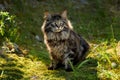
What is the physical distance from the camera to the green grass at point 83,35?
22.4ft

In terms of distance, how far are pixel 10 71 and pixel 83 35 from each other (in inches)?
179

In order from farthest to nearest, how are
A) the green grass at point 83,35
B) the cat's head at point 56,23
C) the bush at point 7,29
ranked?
the bush at point 7,29 < the cat's head at point 56,23 < the green grass at point 83,35

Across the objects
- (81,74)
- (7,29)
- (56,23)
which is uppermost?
(7,29)

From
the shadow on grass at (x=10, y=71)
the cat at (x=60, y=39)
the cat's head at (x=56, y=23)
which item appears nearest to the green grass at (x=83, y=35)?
A: the shadow on grass at (x=10, y=71)

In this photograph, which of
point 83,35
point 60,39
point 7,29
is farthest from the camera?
point 83,35

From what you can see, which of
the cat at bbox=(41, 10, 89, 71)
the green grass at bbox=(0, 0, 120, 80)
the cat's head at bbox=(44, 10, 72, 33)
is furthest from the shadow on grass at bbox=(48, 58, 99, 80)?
the cat's head at bbox=(44, 10, 72, 33)

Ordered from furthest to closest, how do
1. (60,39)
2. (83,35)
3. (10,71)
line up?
(83,35) → (60,39) → (10,71)

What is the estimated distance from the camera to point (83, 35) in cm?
1116

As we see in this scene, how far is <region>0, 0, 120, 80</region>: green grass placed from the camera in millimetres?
6836

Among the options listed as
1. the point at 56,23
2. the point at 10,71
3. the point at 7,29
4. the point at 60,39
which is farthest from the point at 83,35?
the point at 10,71

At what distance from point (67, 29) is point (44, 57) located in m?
1.33

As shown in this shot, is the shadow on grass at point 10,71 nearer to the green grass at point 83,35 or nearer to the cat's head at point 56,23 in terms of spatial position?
the green grass at point 83,35

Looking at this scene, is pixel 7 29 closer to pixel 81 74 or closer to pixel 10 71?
pixel 10 71

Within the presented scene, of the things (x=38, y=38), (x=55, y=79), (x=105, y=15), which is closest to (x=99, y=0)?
(x=105, y=15)
